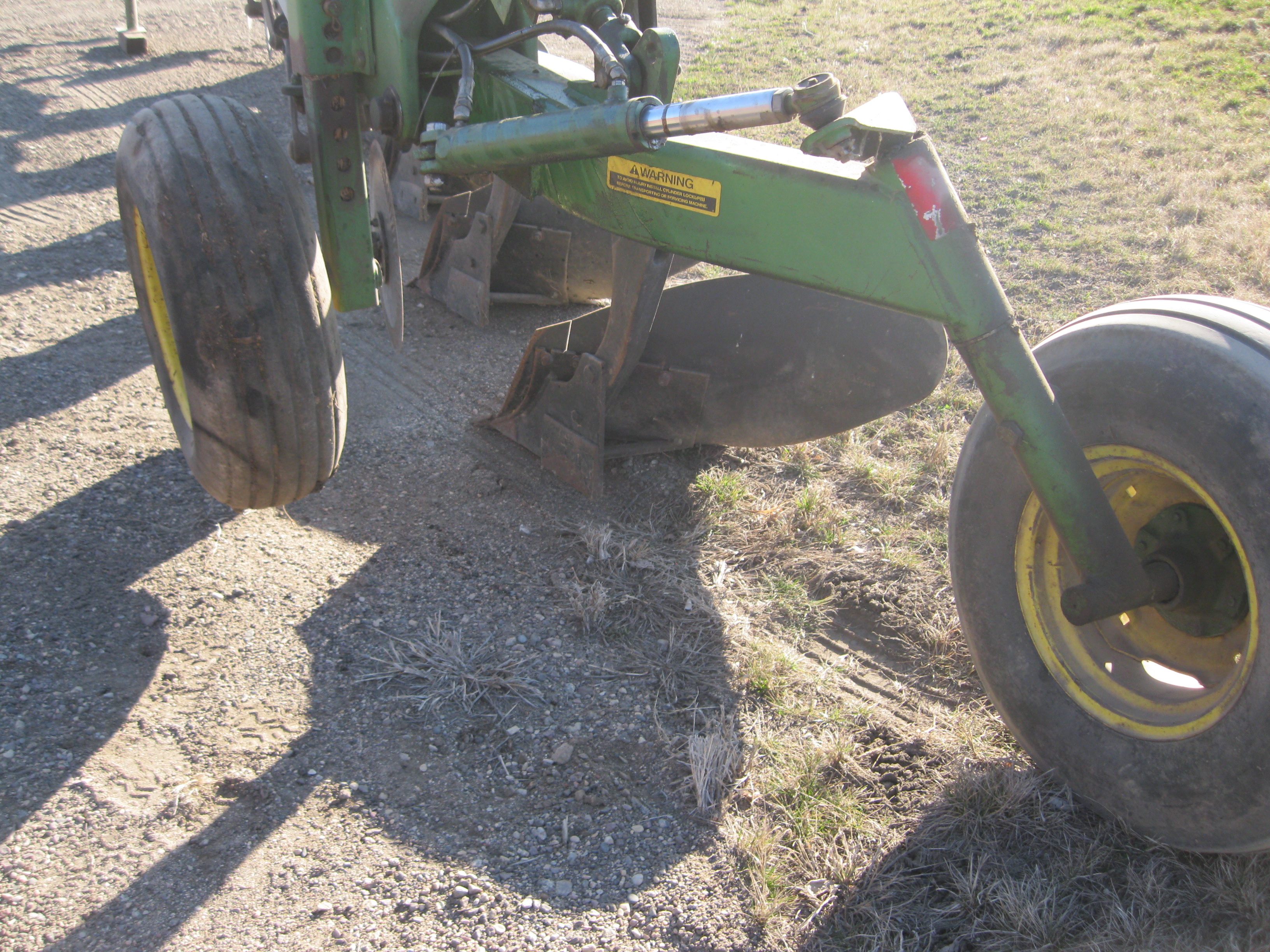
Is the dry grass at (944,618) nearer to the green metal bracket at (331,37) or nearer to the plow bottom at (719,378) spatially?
the plow bottom at (719,378)

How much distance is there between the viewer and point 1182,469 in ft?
6.13

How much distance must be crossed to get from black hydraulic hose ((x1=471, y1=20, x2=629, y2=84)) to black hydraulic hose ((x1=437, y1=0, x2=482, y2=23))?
9cm

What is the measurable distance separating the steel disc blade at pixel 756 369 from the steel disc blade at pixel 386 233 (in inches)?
24.7

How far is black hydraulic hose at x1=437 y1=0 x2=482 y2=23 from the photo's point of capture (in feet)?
9.29

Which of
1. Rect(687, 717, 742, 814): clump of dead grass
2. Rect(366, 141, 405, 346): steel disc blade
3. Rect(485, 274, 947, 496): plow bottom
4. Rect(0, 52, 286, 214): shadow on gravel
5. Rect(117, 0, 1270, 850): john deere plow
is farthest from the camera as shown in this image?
Rect(0, 52, 286, 214): shadow on gravel

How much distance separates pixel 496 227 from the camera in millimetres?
4367

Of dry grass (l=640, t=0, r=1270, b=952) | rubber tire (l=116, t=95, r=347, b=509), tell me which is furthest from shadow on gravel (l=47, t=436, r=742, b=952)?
rubber tire (l=116, t=95, r=347, b=509)

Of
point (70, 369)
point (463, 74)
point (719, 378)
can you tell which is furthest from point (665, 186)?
point (70, 369)

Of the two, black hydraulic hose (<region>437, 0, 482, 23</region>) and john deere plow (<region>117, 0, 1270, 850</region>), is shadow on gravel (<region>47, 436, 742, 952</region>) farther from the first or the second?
black hydraulic hose (<region>437, 0, 482, 23</region>)

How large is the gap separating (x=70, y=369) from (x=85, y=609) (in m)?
1.53

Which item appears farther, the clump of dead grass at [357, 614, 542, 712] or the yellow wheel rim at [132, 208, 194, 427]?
the yellow wheel rim at [132, 208, 194, 427]

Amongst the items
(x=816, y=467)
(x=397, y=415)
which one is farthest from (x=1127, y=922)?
(x=397, y=415)

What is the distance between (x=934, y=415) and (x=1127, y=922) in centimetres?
235

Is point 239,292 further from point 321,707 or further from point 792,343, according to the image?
point 792,343
